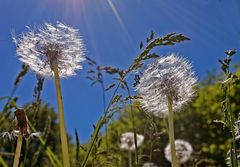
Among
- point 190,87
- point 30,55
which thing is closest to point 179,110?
point 190,87

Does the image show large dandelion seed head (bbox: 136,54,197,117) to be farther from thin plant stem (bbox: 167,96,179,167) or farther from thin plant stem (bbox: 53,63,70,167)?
thin plant stem (bbox: 53,63,70,167)

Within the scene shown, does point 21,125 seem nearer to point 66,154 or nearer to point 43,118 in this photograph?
point 66,154

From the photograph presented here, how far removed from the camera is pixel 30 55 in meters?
2.31

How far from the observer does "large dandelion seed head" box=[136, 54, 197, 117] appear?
215cm

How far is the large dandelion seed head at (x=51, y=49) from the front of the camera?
7.11ft

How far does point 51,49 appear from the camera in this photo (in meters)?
2.14

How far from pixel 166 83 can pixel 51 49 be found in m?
0.55

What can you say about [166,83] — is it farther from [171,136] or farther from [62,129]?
[62,129]

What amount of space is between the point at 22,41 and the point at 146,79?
0.65m

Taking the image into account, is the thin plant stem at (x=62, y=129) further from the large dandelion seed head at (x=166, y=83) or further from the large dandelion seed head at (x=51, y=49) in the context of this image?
the large dandelion seed head at (x=166, y=83)

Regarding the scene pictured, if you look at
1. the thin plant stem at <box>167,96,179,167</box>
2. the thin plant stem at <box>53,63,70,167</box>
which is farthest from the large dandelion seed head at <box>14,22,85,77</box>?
the thin plant stem at <box>167,96,179,167</box>

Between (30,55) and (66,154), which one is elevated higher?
(30,55)

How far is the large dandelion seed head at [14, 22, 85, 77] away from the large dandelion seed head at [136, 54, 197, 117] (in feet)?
1.21

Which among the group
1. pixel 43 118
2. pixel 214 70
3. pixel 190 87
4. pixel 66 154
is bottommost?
pixel 66 154
